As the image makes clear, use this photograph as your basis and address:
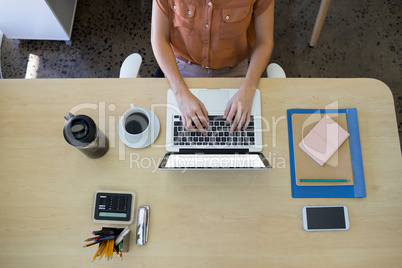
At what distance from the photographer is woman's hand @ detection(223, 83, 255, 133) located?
881 mm

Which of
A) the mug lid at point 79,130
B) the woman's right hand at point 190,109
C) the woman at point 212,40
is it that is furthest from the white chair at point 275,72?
the mug lid at point 79,130

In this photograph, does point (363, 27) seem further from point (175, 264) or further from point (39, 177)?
point (39, 177)

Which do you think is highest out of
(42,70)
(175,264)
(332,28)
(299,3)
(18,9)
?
Result: (299,3)

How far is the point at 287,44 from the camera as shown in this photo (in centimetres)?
181

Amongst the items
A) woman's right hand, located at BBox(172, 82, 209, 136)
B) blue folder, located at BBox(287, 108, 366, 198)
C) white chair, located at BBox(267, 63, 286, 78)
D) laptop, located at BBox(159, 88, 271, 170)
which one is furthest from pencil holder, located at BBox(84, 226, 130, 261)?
white chair, located at BBox(267, 63, 286, 78)

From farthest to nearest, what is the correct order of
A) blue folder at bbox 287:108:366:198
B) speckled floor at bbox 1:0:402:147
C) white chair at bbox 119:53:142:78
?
speckled floor at bbox 1:0:402:147
white chair at bbox 119:53:142:78
blue folder at bbox 287:108:366:198

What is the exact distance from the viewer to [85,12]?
6.11 feet

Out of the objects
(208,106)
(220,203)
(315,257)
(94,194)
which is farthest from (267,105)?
(94,194)

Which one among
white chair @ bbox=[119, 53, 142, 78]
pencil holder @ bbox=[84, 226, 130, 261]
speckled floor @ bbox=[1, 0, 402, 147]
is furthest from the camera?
speckled floor @ bbox=[1, 0, 402, 147]

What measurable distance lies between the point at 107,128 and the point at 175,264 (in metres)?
0.47

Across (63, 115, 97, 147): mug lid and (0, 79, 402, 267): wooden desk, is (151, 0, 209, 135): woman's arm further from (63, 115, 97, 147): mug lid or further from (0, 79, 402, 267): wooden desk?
(63, 115, 97, 147): mug lid

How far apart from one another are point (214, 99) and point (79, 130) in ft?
1.39

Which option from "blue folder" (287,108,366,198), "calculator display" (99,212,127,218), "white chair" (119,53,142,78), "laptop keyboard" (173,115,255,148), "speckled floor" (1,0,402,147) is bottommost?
"calculator display" (99,212,127,218)

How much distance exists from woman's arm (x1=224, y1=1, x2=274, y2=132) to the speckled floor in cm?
81
